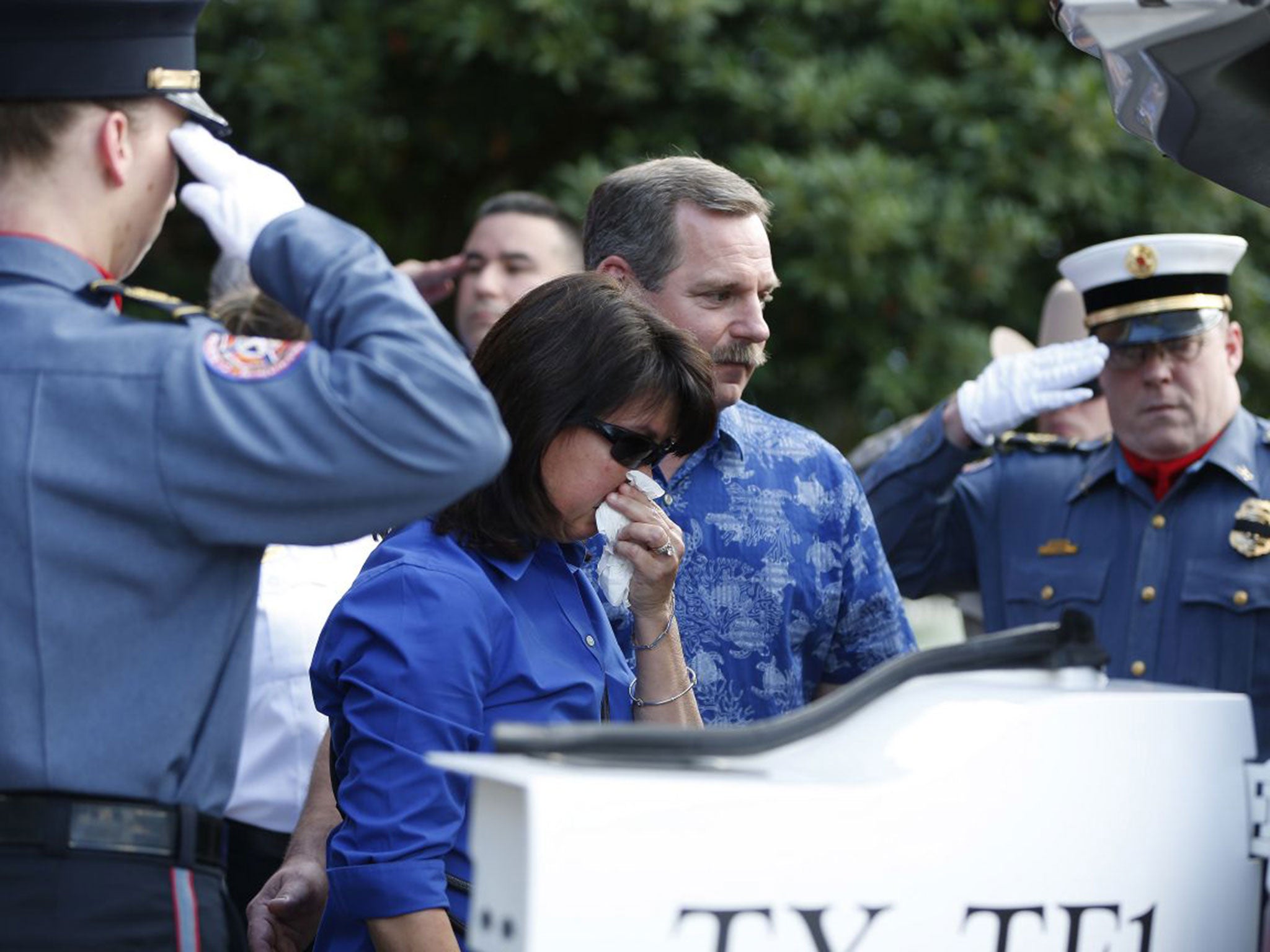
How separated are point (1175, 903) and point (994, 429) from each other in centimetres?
234

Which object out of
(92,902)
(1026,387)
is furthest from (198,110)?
(1026,387)

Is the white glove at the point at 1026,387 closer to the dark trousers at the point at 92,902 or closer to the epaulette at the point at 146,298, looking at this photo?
the epaulette at the point at 146,298

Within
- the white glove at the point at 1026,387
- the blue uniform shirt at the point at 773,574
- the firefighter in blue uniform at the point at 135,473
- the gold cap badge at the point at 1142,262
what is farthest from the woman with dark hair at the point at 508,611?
the gold cap badge at the point at 1142,262

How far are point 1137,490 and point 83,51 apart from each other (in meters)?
3.03

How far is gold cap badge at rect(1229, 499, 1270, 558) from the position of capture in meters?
4.15

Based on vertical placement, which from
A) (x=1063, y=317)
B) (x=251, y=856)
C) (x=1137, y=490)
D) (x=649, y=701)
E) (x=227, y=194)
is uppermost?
(x=1063, y=317)

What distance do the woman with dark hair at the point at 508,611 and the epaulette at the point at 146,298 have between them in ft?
1.62

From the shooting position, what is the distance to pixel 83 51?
2.06 meters

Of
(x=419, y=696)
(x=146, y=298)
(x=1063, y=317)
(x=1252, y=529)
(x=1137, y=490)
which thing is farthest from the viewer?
(x=1063, y=317)

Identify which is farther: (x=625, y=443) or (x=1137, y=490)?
(x=1137, y=490)

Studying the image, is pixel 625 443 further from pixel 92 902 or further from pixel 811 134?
pixel 811 134

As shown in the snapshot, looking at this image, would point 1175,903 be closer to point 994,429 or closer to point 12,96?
point 12,96

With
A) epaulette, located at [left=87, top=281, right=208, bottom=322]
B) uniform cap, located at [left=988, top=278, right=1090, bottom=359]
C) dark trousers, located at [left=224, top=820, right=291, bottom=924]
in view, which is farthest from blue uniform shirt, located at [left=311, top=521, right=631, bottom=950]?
uniform cap, located at [left=988, top=278, right=1090, bottom=359]

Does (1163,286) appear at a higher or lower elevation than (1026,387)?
higher
